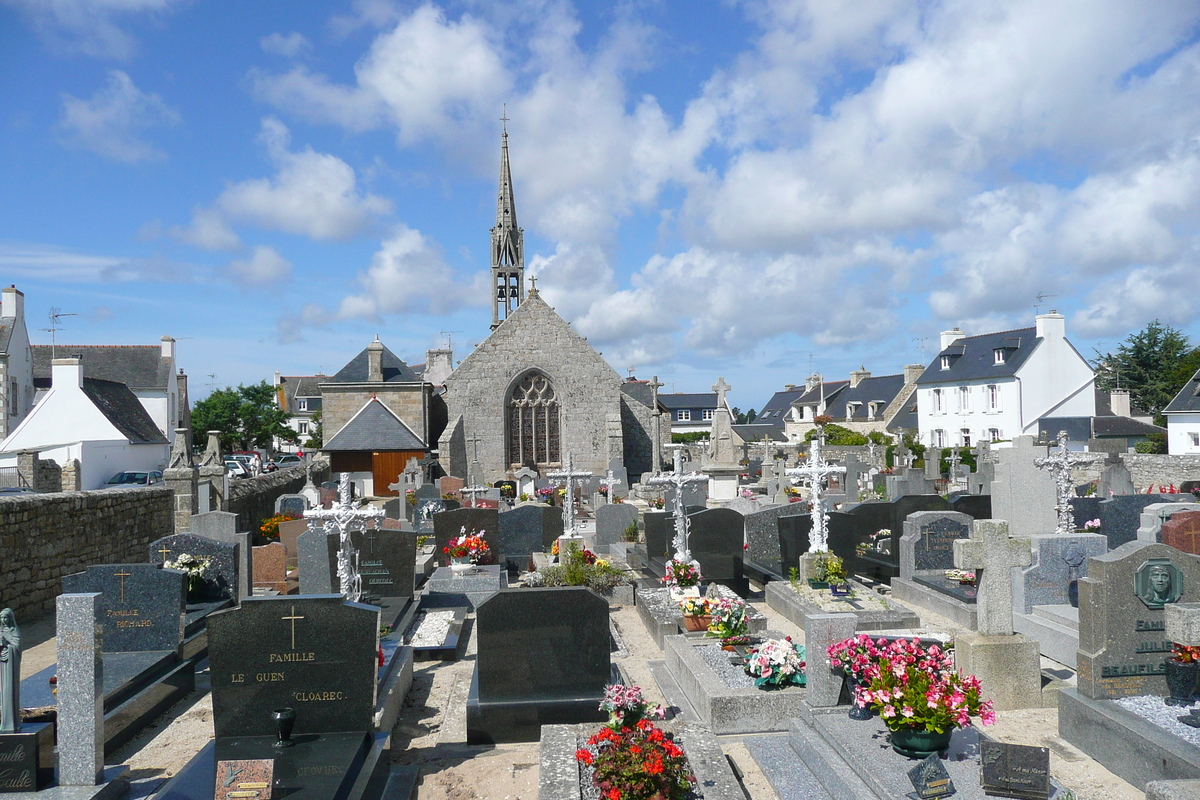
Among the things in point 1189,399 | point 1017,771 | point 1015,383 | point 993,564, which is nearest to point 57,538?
point 993,564

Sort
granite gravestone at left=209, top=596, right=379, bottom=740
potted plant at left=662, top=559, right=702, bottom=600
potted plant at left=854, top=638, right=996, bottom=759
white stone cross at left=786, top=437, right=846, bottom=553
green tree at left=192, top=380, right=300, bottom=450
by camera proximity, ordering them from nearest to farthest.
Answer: potted plant at left=854, top=638, right=996, bottom=759 < granite gravestone at left=209, top=596, right=379, bottom=740 < potted plant at left=662, top=559, right=702, bottom=600 < white stone cross at left=786, top=437, right=846, bottom=553 < green tree at left=192, top=380, right=300, bottom=450

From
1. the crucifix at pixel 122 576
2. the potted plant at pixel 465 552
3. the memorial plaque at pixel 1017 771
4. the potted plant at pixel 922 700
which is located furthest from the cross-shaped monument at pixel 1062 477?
the crucifix at pixel 122 576

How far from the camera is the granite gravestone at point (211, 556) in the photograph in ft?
33.5

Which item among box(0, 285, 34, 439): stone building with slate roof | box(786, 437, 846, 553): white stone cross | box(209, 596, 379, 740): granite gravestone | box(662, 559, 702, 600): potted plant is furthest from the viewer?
box(0, 285, 34, 439): stone building with slate roof

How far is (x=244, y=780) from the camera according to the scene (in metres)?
4.98

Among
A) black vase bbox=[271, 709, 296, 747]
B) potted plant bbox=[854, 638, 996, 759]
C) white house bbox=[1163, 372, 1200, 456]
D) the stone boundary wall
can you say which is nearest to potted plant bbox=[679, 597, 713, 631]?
potted plant bbox=[854, 638, 996, 759]

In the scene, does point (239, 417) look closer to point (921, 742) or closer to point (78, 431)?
point (78, 431)

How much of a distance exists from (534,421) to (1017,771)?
27035 mm

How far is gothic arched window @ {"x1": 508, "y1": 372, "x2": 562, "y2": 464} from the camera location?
31.3m

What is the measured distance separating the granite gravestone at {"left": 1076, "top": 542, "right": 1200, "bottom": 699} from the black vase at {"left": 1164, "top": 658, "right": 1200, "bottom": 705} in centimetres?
12

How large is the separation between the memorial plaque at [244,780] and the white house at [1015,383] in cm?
3707

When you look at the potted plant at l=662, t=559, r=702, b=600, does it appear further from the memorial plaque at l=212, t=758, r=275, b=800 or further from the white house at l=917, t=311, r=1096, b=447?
the white house at l=917, t=311, r=1096, b=447

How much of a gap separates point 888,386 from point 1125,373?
14097mm

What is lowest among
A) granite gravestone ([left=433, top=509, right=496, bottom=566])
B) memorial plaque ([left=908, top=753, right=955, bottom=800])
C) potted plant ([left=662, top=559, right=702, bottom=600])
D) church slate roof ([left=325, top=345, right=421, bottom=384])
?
memorial plaque ([left=908, top=753, right=955, bottom=800])
